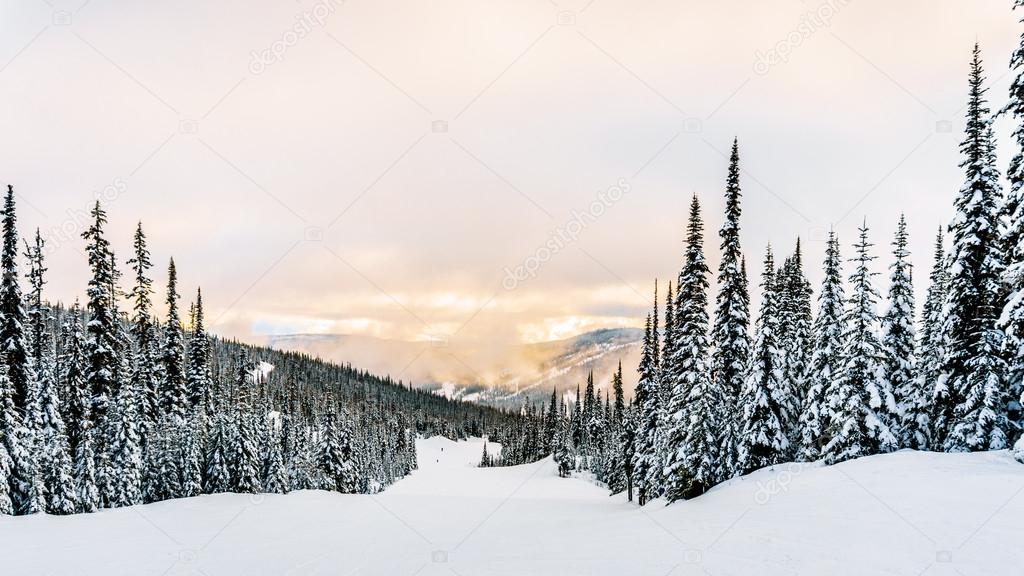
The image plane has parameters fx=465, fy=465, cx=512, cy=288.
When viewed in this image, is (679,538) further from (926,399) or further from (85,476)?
(85,476)

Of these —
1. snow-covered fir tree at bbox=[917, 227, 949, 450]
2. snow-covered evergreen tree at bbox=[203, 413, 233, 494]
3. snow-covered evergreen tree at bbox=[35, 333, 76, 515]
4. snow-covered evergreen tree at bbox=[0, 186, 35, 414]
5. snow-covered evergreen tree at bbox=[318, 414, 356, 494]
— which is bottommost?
snow-covered evergreen tree at bbox=[318, 414, 356, 494]

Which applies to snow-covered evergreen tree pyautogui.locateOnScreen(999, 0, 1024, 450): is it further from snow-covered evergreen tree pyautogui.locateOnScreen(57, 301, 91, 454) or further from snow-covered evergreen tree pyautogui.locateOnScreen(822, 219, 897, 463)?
snow-covered evergreen tree pyautogui.locateOnScreen(57, 301, 91, 454)

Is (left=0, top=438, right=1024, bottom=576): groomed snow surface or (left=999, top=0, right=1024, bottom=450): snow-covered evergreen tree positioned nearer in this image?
(left=0, top=438, right=1024, bottom=576): groomed snow surface

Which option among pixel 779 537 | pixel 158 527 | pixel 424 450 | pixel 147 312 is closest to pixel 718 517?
pixel 779 537

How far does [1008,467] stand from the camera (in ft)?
43.9

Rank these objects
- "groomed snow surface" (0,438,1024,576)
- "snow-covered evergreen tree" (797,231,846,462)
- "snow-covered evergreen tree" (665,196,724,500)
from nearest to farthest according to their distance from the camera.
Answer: "groomed snow surface" (0,438,1024,576), "snow-covered evergreen tree" (665,196,724,500), "snow-covered evergreen tree" (797,231,846,462)

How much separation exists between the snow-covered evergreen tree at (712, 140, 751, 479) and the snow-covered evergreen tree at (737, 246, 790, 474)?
87 cm

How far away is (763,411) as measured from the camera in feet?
79.6

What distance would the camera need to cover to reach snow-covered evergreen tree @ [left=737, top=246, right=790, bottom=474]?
947 inches

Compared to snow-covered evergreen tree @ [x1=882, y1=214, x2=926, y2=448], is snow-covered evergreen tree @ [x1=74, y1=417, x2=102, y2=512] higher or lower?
lower

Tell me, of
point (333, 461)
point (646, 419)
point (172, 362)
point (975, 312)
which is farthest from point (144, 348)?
point (975, 312)

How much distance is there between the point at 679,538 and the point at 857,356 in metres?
Result: 18.0

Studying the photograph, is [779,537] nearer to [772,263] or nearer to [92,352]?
[772,263]

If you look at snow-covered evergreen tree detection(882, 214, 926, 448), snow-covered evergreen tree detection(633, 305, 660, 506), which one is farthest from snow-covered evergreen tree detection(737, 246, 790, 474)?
snow-covered evergreen tree detection(633, 305, 660, 506)
